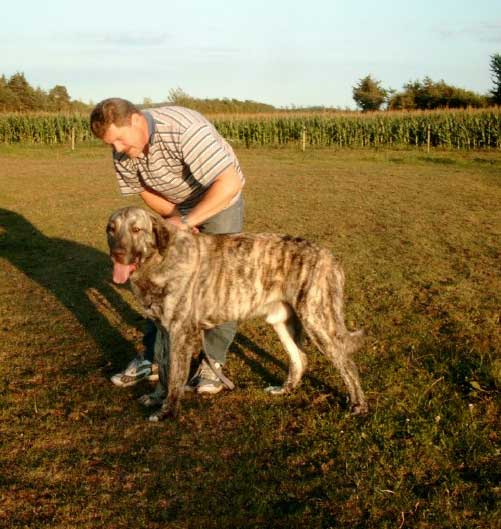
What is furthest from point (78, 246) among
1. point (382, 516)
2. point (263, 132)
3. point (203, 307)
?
point (263, 132)

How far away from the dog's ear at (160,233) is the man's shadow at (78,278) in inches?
81.0

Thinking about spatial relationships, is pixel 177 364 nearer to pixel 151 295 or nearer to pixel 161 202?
pixel 151 295

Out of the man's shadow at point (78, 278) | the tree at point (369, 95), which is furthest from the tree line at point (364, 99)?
the man's shadow at point (78, 278)

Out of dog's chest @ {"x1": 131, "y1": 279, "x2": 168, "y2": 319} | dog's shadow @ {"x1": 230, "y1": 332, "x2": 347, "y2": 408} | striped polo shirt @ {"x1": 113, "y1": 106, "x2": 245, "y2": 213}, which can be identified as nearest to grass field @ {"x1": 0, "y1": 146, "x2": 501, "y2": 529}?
dog's shadow @ {"x1": 230, "y1": 332, "x2": 347, "y2": 408}

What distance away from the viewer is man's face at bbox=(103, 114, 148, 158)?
4.82m

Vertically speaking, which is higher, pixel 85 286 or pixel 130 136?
pixel 130 136

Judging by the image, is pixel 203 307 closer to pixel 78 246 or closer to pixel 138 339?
pixel 138 339

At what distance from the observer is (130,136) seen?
4.90 metres

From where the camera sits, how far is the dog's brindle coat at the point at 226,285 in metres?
4.81

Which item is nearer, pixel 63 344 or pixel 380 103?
pixel 63 344

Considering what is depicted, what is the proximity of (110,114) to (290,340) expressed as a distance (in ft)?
8.23

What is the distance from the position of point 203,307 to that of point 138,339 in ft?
8.20

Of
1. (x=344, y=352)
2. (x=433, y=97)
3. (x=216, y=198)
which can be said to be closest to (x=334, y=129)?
(x=433, y=97)

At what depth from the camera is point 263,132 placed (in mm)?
39531
